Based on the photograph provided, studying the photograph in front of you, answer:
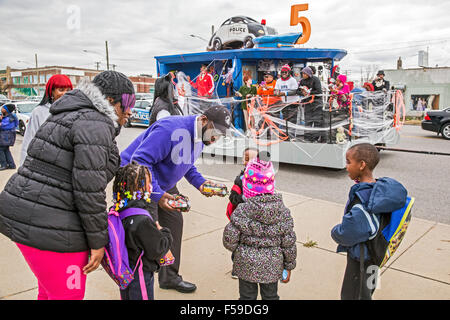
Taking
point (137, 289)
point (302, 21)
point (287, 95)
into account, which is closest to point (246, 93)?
point (287, 95)

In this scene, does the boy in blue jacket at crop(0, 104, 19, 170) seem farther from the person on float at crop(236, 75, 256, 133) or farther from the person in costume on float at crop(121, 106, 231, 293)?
the person in costume on float at crop(121, 106, 231, 293)

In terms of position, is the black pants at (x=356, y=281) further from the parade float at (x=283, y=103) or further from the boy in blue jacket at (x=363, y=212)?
the parade float at (x=283, y=103)

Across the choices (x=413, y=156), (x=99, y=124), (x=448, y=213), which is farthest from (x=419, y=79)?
(x=99, y=124)

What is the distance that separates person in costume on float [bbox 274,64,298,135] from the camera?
8.55m

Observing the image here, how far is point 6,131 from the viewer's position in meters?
8.37

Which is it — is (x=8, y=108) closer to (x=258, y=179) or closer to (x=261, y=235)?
(x=258, y=179)

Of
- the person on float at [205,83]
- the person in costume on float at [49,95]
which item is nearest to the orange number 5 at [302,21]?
the person on float at [205,83]

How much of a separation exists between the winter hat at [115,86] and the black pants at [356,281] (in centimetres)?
181

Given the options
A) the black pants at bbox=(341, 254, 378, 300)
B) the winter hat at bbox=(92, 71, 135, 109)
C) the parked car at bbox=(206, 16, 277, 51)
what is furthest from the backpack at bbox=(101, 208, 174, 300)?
the parked car at bbox=(206, 16, 277, 51)

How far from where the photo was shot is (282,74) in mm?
9438

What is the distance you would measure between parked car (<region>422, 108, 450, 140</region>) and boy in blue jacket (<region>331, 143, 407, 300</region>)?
1464 cm

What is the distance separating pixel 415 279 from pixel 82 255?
2923 mm
